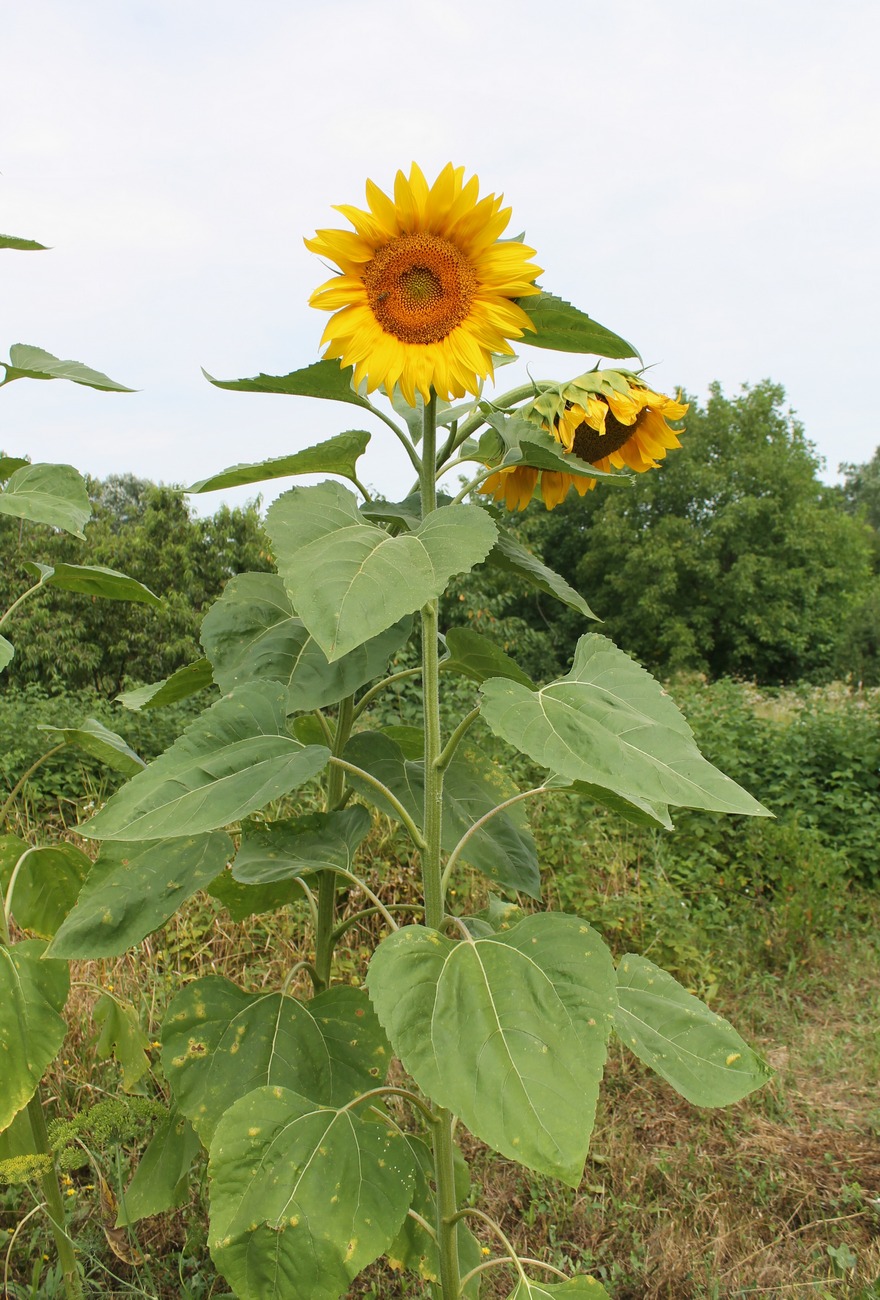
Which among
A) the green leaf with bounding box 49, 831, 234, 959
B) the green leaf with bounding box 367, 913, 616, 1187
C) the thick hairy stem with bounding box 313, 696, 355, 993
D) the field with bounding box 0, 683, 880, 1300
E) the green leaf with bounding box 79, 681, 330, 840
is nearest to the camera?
the green leaf with bounding box 367, 913, 616, 1187

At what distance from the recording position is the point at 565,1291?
50.1 inches

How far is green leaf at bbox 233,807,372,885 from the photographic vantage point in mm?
1348

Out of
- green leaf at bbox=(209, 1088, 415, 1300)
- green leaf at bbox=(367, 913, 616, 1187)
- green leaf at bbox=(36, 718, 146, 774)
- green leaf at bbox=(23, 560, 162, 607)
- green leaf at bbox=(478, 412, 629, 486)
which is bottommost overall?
green leaf at bbox=(209, 1088, 415, 1300)

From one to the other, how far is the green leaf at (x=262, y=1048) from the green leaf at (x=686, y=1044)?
377 mm

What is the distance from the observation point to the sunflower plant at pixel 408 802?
3.39 feet

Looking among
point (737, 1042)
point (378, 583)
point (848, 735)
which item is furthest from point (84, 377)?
point (848, 735)

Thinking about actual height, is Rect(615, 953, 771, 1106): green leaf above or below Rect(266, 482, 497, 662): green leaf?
below

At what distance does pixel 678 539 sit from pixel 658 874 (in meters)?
21.0

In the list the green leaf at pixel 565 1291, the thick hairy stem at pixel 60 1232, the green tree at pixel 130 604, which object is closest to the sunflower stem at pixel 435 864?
the green leaf at pixel 565 1291

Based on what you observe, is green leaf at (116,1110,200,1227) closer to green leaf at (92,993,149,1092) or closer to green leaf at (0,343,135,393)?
green leaf at (92,993,149,1092)

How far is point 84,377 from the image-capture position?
159 centimetres

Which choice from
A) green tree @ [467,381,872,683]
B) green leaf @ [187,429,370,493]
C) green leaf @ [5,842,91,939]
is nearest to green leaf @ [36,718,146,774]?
green leaf @ [5,842,91,939]

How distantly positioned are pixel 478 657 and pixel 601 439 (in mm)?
426

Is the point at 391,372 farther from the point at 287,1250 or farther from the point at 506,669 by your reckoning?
the point at 287,1250
